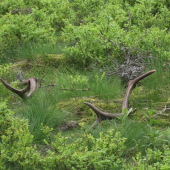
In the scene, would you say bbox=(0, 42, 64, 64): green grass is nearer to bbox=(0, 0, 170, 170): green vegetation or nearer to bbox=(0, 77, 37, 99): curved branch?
bbox=(0, 0, 170, 170): green vegetation

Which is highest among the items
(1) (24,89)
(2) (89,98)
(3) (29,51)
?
(1) (24,89)

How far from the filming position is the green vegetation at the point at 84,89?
3.16m

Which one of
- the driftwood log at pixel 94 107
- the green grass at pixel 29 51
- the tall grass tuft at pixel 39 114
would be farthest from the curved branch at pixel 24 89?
the green grass at pixel 29 51

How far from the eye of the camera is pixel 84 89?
5.06 meters

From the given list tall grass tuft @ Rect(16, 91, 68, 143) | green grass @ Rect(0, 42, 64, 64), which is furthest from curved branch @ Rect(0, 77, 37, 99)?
green grass @ Rect(0, 42, 64, 64)

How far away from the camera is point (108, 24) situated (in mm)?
6137

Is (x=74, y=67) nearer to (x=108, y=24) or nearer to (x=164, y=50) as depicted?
(x=108, y=24)

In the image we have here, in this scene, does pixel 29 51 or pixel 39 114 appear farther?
pixel 29 51

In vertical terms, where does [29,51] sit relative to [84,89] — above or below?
above

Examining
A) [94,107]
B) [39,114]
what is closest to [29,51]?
[39,114]

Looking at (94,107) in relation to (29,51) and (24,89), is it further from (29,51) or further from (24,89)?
(29,51)

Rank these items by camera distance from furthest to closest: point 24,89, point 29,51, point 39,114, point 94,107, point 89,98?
point 29,51
point 89,98
point 24,89
point 39,114
point 94,107

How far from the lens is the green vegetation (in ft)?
10.4

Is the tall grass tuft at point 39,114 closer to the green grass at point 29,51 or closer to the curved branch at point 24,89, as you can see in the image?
the curved branch at point 24,89
